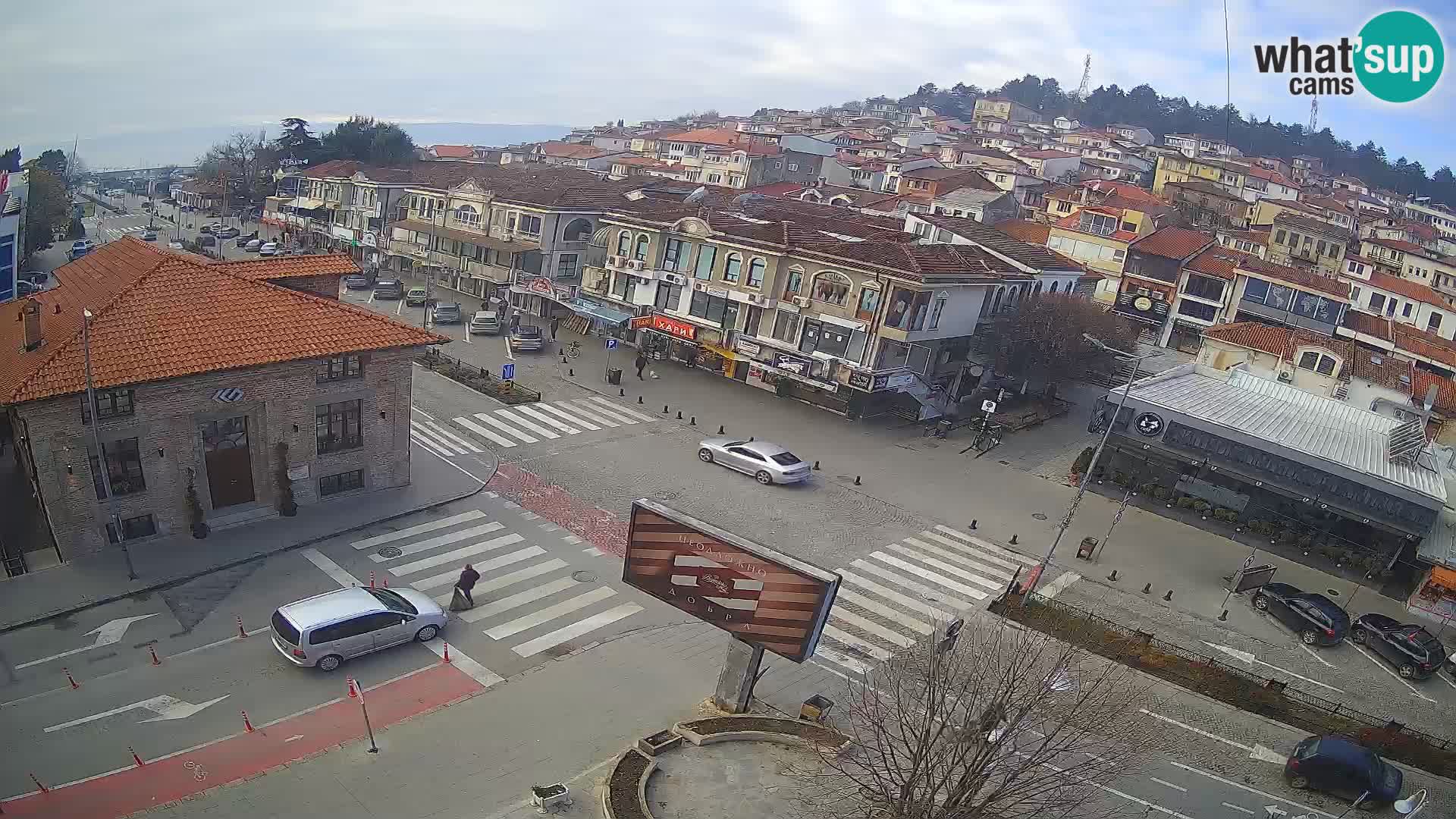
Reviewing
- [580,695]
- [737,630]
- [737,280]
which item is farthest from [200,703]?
[737,280]

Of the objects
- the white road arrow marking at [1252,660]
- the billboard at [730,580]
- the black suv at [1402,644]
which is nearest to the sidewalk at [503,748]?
the billboard at [730,580]

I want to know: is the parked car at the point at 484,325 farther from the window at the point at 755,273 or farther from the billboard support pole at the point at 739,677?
the billboard support pole at the point at 739,677

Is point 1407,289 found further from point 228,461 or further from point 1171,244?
point 228,461

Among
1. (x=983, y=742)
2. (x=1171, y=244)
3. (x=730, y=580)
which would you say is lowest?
(x=983, y=742)

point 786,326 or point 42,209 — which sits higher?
point 786,326

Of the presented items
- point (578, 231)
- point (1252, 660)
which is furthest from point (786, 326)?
point (1252, 660)

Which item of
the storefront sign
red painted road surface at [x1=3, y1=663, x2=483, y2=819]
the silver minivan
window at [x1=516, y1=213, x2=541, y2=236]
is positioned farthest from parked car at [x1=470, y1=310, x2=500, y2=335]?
red painted road surface at [x1=3, y1=663, x2=483, y2=819]

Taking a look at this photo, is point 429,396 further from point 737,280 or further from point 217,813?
point 217,813

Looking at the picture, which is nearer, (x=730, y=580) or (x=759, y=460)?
(x=730, y=580)
